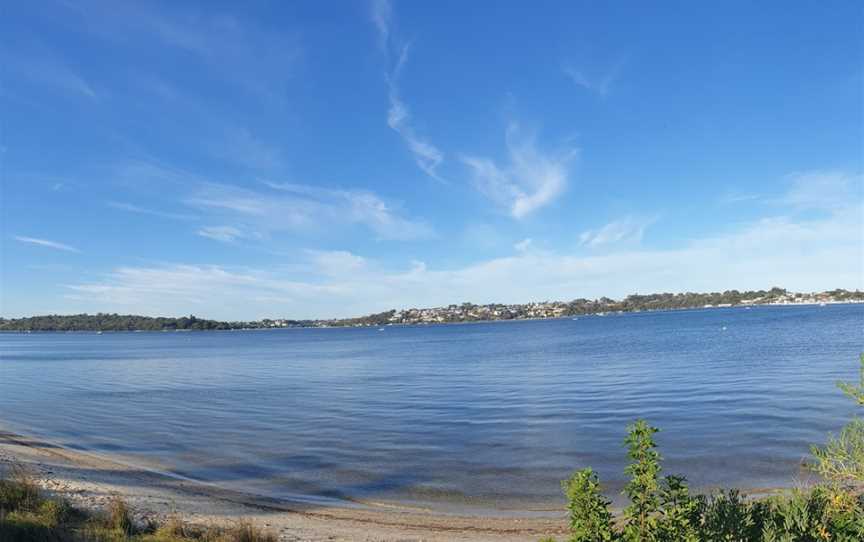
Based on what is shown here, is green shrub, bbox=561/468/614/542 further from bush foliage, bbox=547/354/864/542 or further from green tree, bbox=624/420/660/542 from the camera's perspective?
green tree, bbox=624/420/660/542

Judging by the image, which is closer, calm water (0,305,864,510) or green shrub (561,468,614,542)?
green shrub (561,468,614,542)

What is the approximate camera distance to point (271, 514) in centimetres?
1426

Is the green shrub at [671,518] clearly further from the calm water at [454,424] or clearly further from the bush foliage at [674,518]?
the calm water at [454,424]

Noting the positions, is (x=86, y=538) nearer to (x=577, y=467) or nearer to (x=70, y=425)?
(x=577, y=467)

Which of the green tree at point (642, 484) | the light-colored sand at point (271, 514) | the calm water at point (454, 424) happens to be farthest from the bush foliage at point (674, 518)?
the calm water at point (454, 424)

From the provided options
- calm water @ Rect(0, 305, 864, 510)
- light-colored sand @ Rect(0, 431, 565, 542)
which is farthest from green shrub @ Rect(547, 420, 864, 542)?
calm water @ Rect(0, 305, 864, 510)

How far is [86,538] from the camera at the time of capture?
29.0 ft

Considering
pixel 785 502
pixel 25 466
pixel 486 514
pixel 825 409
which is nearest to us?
pixel 785 502

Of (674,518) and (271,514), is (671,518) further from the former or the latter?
(271,514)

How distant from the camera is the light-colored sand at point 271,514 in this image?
40.8ft

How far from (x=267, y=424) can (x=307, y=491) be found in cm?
1271

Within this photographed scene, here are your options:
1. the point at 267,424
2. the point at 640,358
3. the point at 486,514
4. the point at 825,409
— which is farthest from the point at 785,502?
the point at 640,358

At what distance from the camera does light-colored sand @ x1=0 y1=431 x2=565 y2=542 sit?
12.4 metres

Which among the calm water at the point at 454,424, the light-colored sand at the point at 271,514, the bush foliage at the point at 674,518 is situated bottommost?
the calm water at the point at 454,424
